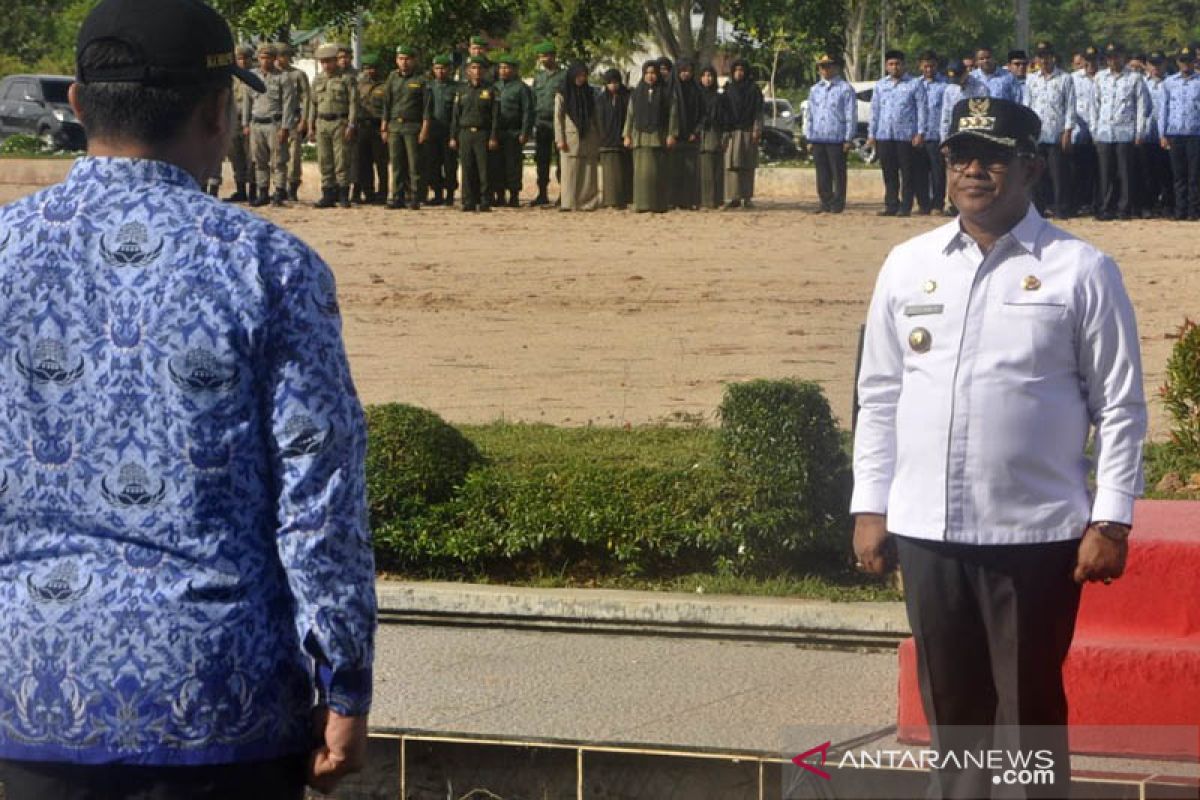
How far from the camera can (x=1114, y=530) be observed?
12.7 feet

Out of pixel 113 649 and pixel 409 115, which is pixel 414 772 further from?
pixel 409 115

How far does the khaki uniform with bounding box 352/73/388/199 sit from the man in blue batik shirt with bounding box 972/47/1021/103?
6897 millimetres

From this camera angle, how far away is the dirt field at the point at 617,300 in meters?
12.2

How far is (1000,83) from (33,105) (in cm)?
2339

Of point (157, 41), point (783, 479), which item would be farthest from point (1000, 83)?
point (157, 41)

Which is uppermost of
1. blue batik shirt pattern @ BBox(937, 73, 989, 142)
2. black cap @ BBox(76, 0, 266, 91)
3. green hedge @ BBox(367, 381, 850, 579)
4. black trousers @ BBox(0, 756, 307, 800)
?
black cap @ BBox(76, 0, 266, 91)

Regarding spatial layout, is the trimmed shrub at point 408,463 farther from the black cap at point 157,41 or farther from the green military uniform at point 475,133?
the green military uniform at point 475,133

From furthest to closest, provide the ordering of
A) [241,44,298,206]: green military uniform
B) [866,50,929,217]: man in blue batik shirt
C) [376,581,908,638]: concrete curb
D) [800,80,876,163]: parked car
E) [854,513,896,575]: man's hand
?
[800,80,876,163]: parked car < [241,44,298,206]: green military uniform < [866,50,929,217]: man in blue batik shirt < [376,581,908,638]: concrete curb < [854,513,896,575]: man's hand

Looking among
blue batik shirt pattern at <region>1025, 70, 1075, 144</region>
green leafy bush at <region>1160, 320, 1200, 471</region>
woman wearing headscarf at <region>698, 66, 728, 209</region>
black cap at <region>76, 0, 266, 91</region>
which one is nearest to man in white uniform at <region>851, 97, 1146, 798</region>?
black cap at <region>76, 0, 266, 91</region>

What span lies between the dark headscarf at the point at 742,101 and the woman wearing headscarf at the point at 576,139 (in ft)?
5.27

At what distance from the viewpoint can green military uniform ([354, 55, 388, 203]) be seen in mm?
23984

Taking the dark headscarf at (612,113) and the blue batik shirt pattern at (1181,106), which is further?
the dark headscarf at (612,113)

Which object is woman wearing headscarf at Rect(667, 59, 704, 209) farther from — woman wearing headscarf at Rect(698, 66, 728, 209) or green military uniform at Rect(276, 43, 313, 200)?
green military uniform at Rect(276, 43, 313, 200)

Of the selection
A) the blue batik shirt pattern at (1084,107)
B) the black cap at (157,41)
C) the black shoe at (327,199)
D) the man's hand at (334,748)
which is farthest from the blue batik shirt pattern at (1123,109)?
the man's hand at (334,748)
